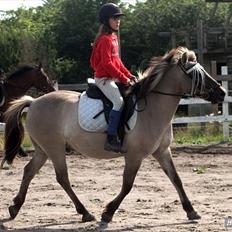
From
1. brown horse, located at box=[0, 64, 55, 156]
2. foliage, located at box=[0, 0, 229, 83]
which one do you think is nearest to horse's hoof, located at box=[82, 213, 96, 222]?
brown horse, located at box=[0, 64, 55, 156]

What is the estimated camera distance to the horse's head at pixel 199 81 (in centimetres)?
707

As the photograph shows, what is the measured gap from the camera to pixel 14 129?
26.2ft

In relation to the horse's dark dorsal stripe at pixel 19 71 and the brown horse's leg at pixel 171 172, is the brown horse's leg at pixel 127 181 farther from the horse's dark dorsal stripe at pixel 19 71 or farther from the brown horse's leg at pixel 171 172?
the horse's dark dorsal stripe at pixel 19 71

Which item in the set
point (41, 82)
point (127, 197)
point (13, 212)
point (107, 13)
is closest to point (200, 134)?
point (41, 82)

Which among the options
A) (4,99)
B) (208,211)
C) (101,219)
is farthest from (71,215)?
(4,99)

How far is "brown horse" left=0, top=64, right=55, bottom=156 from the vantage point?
1413 cm

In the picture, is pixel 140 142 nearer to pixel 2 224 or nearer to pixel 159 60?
pixel 159 60

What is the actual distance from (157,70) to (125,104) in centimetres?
56

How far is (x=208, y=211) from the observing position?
7406 millimetres

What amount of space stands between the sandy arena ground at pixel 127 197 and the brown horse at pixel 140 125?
27 centimetres

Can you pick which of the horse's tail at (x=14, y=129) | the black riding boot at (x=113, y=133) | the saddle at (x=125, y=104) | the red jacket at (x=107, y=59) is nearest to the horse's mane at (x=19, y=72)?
the horse's tail at (x=14, y=129)

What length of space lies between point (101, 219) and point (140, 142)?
987mm

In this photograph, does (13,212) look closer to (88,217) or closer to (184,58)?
(88,217)

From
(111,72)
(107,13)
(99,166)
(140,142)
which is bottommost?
(99,166)
